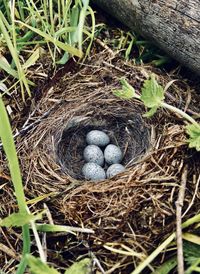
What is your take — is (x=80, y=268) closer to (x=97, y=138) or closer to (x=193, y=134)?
(x=193, y=134)

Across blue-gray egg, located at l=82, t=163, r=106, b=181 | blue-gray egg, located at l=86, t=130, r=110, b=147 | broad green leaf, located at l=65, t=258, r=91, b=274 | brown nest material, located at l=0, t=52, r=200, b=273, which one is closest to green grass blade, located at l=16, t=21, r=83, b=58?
brown nest material, located at l=0, t=52, r=200, b=273

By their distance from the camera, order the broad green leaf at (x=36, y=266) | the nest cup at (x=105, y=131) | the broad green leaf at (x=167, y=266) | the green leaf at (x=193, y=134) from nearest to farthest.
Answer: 1. the broad green leaf at (x=36, y=266)
2. the broad green leaf at (x=167, y=266)
3. the green leaf at (x=193, y=134)
4. the nest cup at (x=105, y=131)

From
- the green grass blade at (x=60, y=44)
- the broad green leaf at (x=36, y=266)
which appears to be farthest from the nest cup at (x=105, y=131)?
the broad green leaf at (x=36, y=266)

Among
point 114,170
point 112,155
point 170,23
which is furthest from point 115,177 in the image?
point 170,23

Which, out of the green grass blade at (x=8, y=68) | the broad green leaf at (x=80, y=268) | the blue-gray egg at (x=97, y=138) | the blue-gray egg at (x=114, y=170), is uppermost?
the green grass blade at (x=8, y=68)

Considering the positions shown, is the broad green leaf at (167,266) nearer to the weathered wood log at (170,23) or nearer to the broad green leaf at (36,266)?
the broad green leaf at (36,266)

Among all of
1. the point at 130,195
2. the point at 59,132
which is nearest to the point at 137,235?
the point at 130,195

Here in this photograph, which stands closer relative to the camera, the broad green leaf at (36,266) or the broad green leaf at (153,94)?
the broad green leaf at (36,266)

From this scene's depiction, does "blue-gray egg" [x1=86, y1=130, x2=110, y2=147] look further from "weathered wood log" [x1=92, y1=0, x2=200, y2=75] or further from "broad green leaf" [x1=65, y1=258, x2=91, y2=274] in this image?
"broad green leaf" [x1=65, y1=258, x2=91, y2=274]
